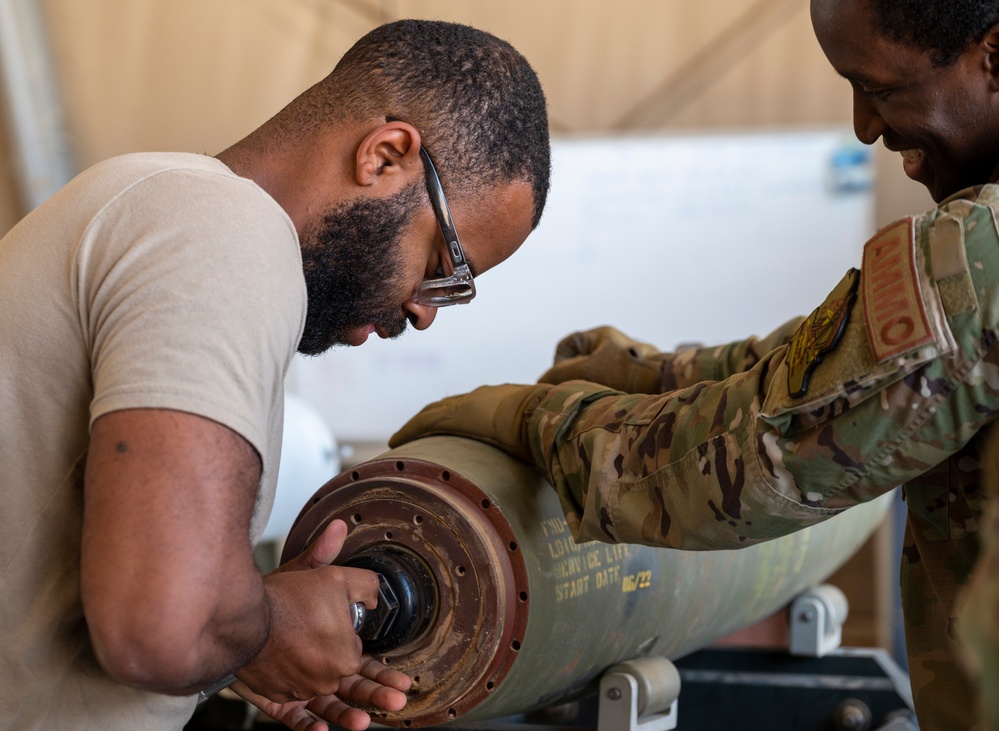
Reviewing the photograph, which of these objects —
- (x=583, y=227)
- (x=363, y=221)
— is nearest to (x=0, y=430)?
(x=363, y=221)

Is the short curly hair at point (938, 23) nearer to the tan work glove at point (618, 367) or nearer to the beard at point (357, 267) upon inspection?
the beard at point (357, 267)

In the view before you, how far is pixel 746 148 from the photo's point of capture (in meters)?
4.25

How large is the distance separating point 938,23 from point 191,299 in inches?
29.7

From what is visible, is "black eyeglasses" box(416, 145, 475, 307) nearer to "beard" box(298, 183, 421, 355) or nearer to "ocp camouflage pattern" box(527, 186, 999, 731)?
"beard" box(298, 183, 421, 355)

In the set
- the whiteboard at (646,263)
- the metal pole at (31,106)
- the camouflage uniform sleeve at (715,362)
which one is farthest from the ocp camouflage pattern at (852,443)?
the metal pole at (31,106)

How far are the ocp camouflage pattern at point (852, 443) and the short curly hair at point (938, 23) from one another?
0.56ft

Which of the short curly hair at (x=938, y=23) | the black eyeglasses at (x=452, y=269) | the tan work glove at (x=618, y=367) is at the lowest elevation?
the tan work glove at (x=618, y=367)

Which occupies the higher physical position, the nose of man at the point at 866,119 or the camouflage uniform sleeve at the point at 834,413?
the nose of man at the point at 866,119

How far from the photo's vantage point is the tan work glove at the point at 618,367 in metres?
1.77

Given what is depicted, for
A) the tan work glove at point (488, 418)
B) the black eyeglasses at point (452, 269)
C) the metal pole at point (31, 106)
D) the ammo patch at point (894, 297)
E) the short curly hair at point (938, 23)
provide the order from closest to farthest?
the ammo patch at point (894, 297) < the short curly hair at point (938, 23) < the black eyeglasses at point (452, 269) < the tan work glove at point (488, 418) < the metal pole at point (31, 106)

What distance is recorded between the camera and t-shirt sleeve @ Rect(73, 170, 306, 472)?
0.81 meters

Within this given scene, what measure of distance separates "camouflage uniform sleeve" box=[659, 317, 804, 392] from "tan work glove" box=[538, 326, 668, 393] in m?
0.02

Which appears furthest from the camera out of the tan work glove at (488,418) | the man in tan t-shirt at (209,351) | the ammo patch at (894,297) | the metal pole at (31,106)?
the metal pole at (31,106)

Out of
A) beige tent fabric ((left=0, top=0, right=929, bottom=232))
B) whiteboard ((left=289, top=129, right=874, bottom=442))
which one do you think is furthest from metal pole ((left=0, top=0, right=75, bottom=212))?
whiteboard ((left=289, top=129, right=874, bottom=442))
